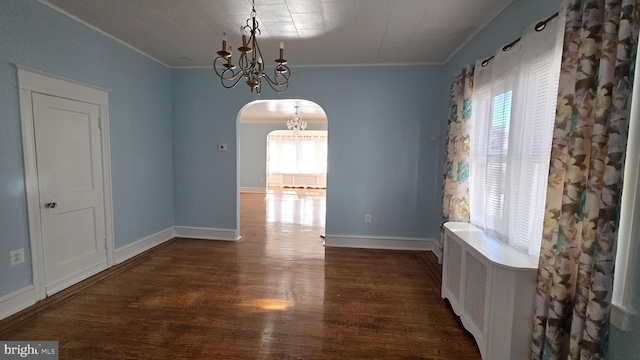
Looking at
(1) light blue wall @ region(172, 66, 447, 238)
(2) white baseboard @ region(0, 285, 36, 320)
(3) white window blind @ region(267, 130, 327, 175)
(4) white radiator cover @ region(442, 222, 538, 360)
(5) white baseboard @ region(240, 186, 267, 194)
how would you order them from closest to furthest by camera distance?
(4) white radiator cover @ region(442, 222, 538, 360)
(2) white baseboard @ region(0, 285, 36, 320)
(1) light blue wall @ region(172, 66, 447, 238)
(5) white baseboard @ region(240, 186, 267, 194)
(3) white window blind @ region(267, 130, 327, 175)

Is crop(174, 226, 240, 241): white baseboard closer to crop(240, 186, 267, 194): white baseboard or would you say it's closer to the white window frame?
the white window frame

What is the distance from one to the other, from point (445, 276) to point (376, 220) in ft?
5.16

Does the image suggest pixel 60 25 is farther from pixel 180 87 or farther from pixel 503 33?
pixel 503 33

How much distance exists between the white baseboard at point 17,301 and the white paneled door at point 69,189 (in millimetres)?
152

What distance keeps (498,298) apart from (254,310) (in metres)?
1.90

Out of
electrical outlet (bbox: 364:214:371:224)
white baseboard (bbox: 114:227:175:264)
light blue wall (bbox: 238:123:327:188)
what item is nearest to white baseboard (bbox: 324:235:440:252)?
electrical outlet (bbox: 364:214:371:224)

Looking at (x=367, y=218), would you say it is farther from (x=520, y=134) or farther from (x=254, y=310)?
(x=520, y=134)

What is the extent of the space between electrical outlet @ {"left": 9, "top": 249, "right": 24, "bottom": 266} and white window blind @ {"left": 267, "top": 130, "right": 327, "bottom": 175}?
827cm

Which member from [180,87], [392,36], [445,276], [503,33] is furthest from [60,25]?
[445,276]

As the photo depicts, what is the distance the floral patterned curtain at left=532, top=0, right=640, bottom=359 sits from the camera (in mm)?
1219

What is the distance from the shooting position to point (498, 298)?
5.55 feet

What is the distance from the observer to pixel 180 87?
13.7 feet

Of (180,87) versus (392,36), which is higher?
(392,36)

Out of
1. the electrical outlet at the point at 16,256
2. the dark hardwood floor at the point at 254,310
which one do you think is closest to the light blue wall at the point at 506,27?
the dark hardwood floor at the point at 254,310
